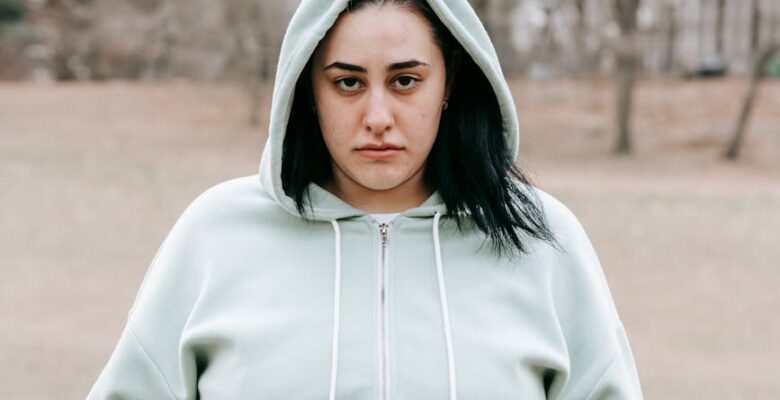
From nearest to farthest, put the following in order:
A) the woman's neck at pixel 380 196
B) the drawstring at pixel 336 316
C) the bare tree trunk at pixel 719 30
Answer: the drawstring at pixel 336 316, the woman's neck at pixel 380 196, the bare tree trunk at pixel 719 30

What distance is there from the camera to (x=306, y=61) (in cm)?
212

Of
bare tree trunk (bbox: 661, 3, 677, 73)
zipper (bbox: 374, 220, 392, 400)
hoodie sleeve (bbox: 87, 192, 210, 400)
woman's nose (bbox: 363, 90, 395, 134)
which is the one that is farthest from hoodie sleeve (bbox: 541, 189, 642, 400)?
bare tree trunk (bbox: 661, 3, 677, 73)

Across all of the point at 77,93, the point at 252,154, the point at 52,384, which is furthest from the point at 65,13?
the point at 52,384

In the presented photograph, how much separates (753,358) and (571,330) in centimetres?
618

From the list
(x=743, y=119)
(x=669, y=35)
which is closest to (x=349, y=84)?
(x=743, y=119)

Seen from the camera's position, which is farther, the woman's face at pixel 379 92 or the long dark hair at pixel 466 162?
the long dark hair at pixel 466 162

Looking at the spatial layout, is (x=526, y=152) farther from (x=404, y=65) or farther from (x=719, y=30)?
(x=404, y=65)

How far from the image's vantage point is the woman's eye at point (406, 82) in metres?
2.08

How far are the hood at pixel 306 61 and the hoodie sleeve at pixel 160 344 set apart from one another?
229mm

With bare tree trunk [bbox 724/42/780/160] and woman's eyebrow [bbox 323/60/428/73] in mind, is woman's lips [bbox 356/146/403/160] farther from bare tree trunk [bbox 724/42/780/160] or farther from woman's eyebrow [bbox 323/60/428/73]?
bare tree trunk [bbox 724/42/780/160]

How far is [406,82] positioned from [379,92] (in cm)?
7

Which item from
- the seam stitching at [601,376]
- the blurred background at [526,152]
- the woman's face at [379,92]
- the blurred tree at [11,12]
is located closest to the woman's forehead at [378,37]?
the woman's face at [379,92]

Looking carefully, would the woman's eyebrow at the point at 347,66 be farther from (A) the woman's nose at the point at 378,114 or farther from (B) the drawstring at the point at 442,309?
(B) the drawstring at the point at 442,309

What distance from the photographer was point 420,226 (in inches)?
88.0
